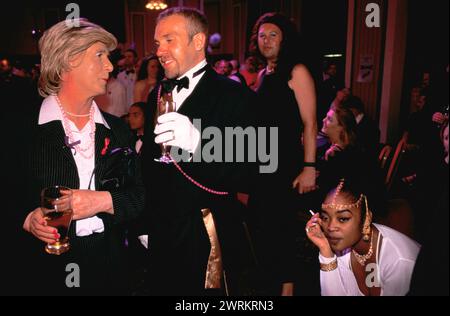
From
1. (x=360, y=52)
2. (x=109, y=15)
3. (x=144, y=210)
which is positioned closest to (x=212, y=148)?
A: (x=144, y=210)

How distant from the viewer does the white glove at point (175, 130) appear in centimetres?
179

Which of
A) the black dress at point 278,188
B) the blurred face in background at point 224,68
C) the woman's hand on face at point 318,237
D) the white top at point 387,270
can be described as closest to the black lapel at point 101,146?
the black dress at point 278,188

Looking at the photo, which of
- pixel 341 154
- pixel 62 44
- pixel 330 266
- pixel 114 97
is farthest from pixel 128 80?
pixel 330 266

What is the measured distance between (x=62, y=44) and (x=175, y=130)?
0.67 meters

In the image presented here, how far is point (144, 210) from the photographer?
2.02m

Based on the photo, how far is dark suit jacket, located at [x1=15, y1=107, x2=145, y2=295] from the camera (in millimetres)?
1757

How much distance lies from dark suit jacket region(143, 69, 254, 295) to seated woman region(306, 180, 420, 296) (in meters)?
0.55

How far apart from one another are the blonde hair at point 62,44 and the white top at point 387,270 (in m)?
1.69

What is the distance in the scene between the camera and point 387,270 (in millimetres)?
2037

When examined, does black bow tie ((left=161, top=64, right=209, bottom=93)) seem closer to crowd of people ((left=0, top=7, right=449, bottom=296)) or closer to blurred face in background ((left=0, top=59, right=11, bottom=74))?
crowd of people ((left=0, top=7, right=449, bottom=296))

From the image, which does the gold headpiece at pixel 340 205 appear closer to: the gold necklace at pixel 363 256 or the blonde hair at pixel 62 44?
the gold necklace at pixel 363 256

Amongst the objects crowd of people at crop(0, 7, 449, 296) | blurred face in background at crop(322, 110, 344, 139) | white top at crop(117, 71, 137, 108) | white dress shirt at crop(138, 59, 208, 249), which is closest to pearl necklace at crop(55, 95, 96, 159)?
crowd of people at crop(0, 7, 449, 296)

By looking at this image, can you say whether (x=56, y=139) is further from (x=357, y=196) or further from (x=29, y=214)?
(x=357, y=196)

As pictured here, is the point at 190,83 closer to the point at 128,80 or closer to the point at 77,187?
the point at 77,187
